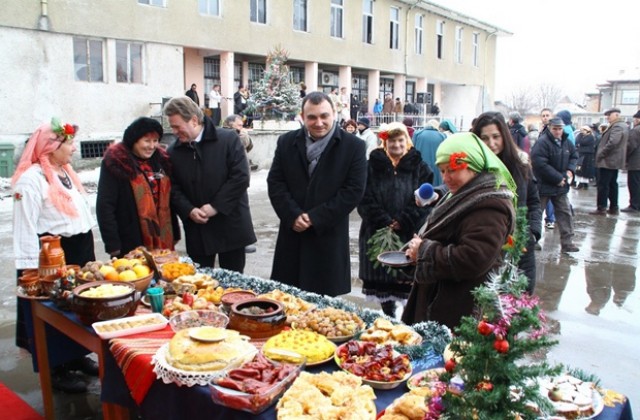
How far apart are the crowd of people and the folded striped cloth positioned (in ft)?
4.16

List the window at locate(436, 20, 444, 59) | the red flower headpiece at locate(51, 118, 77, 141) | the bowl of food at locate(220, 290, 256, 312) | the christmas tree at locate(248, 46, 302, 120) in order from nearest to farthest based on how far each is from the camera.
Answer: the bowl of food at locate(220, 290, 256, 312) < the red flower headpiece at locate(51, 118, 77, 141) < the christmas tree at locate(248, 46, 302, 120) < the window at locate(436, 20, 444, 59)

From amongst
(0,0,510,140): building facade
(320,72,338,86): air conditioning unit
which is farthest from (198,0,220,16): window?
(320,72,338,86): air conditioning unit

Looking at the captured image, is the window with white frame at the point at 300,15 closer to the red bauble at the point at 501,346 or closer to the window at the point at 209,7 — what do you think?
the window at the point at 209,7

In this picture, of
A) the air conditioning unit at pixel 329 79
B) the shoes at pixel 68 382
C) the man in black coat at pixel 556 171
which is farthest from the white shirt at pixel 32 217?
the air conditioning unit at pixel 329 79

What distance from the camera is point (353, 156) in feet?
12.2

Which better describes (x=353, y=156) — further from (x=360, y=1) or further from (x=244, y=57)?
(x=360, y=1)

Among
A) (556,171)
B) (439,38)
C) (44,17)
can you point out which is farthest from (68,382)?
(439,38)

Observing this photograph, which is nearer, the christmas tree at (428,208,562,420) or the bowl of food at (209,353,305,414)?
the christmas tree at (428,208,562,420)

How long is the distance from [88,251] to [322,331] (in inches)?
82.5

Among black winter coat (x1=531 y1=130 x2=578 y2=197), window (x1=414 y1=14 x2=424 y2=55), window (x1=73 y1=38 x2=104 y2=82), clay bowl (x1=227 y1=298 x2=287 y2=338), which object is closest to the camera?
clay bowl (x1=227 y1=298 x2=287 y2=338)

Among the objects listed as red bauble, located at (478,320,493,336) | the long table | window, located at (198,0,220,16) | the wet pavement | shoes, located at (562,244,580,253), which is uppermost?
window, located at (198,0,220,16)

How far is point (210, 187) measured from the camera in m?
4.02

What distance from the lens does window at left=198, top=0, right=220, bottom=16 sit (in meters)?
16.9

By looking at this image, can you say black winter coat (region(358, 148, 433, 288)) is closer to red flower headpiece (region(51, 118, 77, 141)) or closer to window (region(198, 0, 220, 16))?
red flower headpiece (region(51, 118, 77, 141))
